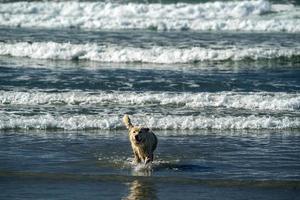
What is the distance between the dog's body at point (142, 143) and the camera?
12656mm

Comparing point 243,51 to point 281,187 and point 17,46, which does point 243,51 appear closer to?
point 17,46

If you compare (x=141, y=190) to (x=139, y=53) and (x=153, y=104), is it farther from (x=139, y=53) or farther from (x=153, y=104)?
(x=139, y=53)

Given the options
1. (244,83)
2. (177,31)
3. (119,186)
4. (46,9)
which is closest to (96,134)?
(119,186)

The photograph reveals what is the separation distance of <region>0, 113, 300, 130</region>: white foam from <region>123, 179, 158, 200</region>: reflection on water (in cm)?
429

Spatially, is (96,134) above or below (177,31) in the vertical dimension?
below

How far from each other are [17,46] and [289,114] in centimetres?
1249

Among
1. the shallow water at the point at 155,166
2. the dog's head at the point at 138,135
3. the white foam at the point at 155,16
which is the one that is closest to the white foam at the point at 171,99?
the shallow water at the point at 155,166

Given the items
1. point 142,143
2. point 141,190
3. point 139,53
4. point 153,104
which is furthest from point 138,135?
point 139,53

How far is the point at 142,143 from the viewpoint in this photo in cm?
1271

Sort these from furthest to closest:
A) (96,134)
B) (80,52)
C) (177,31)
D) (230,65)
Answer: (177,31) → (80,52) → (230,65) → (96,134)

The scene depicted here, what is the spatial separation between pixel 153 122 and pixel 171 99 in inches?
97.6

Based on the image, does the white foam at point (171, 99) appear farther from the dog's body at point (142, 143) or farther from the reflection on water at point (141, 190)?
the reflection on water at point (141, 190)

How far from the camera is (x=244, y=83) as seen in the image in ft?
68.8

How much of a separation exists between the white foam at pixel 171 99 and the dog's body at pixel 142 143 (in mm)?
5264
